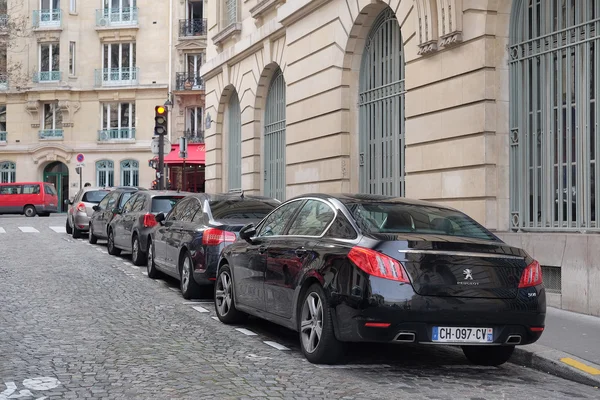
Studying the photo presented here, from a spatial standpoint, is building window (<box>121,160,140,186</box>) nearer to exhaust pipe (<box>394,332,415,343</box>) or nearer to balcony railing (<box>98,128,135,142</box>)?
balcony railing (<box>98,128,135,142</box>)

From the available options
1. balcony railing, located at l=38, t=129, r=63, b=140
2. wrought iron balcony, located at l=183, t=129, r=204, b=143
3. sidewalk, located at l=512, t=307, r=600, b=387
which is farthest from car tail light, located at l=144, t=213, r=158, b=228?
balcony railing, located at l=38, t=129, r=63, b=140

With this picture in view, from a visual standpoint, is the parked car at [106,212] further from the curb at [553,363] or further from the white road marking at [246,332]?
the curb at [553,363]

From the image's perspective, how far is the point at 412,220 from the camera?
302 inches

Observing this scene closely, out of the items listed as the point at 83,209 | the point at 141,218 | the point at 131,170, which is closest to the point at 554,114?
the point at 141,218

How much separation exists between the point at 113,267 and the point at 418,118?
6.29 m

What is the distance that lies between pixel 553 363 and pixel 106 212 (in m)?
15.1

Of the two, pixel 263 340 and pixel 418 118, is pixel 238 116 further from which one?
pixel 263 340

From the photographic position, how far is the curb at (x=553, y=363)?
6.97 meters

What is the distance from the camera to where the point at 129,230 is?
17047 millimetres

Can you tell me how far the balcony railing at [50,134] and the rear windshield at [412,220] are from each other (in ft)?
146

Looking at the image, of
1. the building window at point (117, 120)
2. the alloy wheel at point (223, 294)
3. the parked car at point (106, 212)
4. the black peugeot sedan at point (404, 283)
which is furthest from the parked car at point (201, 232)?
the building window at point (117, 120)

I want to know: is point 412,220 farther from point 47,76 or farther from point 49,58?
point 49,58

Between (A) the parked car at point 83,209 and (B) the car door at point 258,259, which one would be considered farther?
(A) the parked car at point 83,209

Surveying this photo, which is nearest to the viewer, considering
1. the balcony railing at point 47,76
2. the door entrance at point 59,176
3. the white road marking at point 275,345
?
the white road marking at point 275,345
